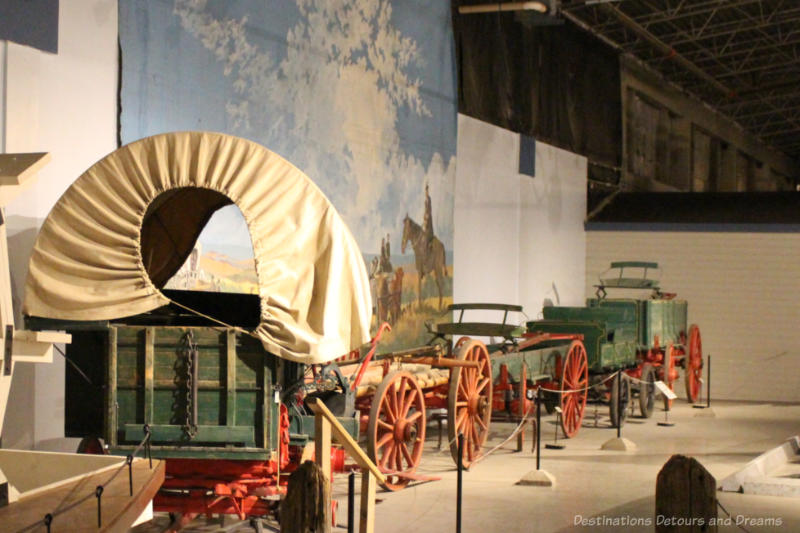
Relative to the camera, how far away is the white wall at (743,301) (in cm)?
1814

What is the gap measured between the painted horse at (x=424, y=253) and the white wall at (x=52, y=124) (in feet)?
17.5

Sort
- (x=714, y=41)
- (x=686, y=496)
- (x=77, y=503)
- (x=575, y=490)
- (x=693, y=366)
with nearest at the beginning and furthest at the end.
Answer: (x=77, y=503) < (x=686, y=496) < (x=575, y=490) < (x=693, y=366) < (x=714, y=41)

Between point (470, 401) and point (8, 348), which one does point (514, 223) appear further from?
point (8, 348)

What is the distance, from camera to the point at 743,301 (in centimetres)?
1842

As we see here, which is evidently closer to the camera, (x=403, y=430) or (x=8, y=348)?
(x=8, y=348)

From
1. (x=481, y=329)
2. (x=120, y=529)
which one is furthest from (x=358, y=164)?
(x=120, y=529)

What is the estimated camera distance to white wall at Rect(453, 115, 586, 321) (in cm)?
1492

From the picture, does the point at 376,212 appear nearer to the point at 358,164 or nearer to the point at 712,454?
the point at 358,164

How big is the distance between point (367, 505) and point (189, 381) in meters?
1.27

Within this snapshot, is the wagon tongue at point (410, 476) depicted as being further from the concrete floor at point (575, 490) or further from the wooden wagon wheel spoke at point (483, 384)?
the wooden wagon wheel spoke at point (483, 384)

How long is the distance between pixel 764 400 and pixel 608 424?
5.58 meters

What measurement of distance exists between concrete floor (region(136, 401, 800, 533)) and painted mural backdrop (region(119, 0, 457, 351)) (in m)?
2.07

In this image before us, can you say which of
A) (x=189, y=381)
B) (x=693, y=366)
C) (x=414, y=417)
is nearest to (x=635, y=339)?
(x=693, y=366)

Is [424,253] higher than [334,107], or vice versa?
[334,107]
